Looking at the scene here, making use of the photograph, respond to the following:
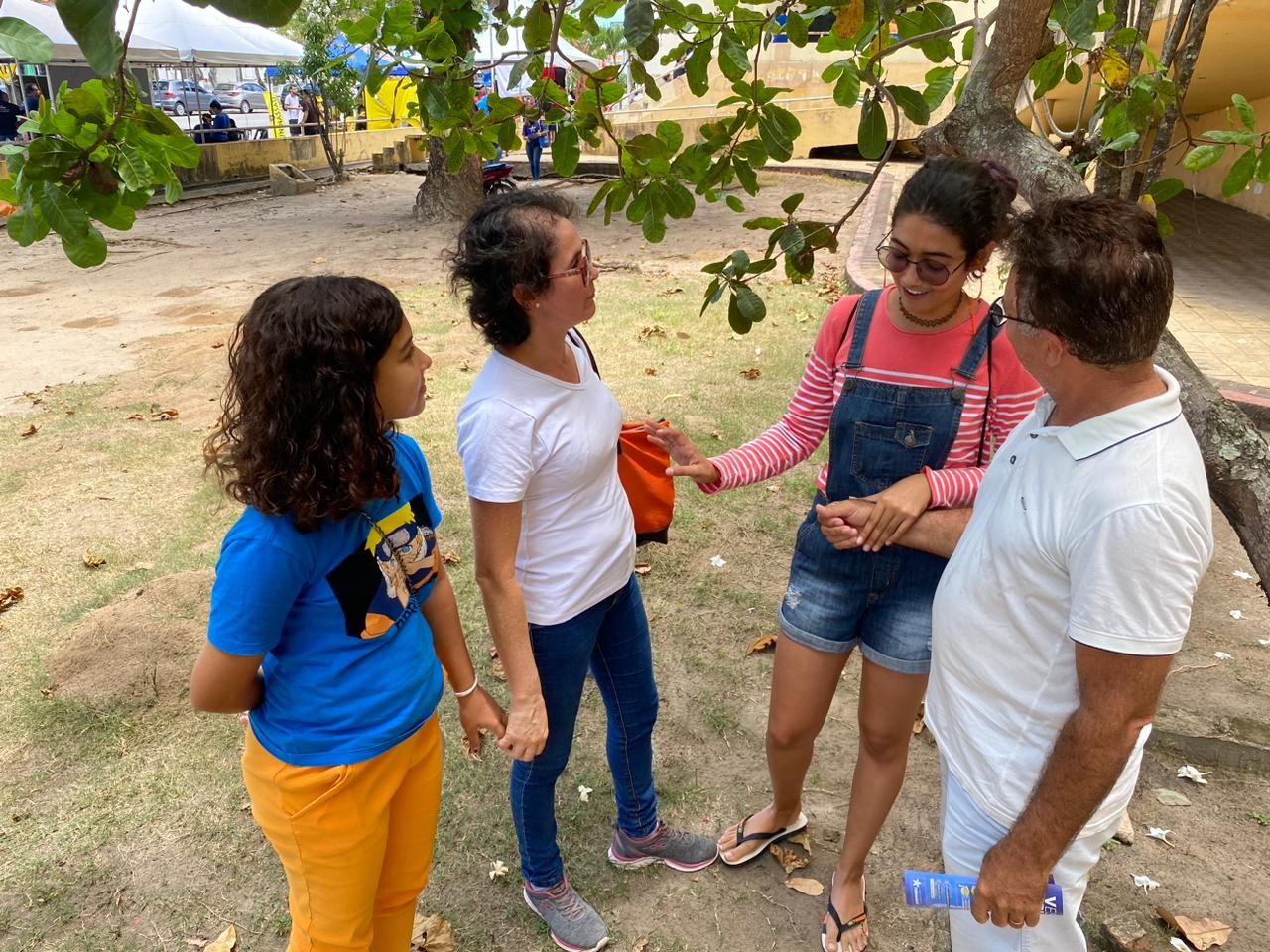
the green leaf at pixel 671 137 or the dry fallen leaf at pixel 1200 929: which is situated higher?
the green leaf at pixel 671 137

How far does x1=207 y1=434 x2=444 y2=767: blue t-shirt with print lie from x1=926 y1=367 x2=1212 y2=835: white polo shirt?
1.03 meters

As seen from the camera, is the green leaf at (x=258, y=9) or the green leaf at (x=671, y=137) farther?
the green leaf at (x=671, y=137)

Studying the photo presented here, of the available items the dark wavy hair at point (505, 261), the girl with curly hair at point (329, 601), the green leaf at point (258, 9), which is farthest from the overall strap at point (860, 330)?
the green leaf at point (258, 9)

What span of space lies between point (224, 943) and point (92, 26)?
2298 millimetres

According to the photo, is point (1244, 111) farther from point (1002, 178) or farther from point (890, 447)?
point (890, 447)

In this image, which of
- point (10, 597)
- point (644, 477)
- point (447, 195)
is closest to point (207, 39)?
point (447, 195)

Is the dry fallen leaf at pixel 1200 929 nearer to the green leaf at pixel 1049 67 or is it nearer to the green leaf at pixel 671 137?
the green leaf at pixel 1049 67

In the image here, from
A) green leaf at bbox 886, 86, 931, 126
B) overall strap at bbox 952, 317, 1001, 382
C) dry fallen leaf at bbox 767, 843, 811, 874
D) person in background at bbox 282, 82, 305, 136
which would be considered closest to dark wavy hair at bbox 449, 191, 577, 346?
overall strap at bbox 952, 317, 1001, 382

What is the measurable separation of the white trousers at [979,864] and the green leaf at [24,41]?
1.87 meters

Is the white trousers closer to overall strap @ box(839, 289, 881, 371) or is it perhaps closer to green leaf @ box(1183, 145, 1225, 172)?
overall strap @ box(839, 289, 881, 371)

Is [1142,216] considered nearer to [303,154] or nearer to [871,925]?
[871,925]

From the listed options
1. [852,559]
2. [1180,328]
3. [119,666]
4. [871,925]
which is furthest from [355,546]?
[1180,328]

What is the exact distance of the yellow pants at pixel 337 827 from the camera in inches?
65.8

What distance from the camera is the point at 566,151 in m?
2.64
